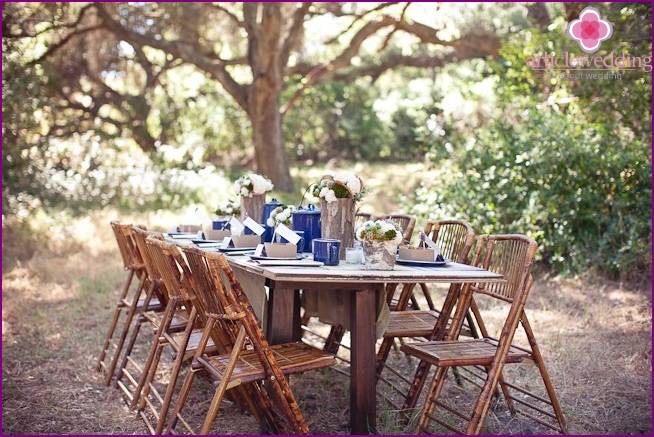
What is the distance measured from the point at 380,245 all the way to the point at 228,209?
171cm

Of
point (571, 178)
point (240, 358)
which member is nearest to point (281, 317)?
point (240, 358)

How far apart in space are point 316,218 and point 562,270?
383 cm

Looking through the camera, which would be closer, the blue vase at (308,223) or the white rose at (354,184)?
the white rose at (354,184)

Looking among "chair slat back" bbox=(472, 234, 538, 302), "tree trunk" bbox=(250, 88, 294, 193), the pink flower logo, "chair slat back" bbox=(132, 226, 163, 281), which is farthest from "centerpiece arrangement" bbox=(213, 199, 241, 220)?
"tree trunk" bbox=(250, 88, 294, 193)

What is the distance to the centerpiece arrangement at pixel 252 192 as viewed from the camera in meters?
4.33

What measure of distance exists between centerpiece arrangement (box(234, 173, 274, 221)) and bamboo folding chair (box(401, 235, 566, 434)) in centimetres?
144

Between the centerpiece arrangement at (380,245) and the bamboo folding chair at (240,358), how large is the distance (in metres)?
0.49

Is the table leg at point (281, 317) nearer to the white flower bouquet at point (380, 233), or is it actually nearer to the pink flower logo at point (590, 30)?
the white flower bouquet at point (380, 233)

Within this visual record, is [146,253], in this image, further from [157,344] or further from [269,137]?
[269,137]

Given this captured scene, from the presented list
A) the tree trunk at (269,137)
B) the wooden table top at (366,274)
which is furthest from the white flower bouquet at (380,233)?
the tree trunk at (269,137)

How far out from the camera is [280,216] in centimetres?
383

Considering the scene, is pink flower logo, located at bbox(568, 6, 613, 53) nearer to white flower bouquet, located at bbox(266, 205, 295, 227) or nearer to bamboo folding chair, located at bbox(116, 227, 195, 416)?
white flower bouquet, located at bbox(266, 205, 295, 227)

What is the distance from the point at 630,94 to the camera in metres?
7.37

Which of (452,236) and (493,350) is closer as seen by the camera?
(493,350)
